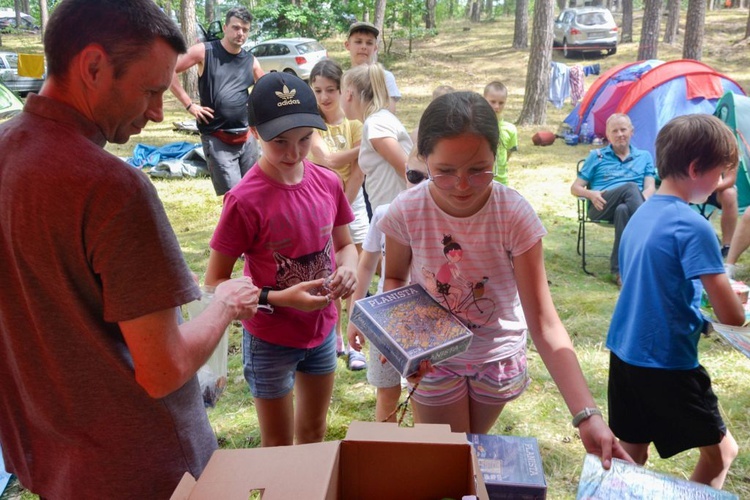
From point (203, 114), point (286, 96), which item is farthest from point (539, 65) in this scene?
point (286, 96)

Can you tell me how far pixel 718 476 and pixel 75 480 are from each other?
95.2 inches

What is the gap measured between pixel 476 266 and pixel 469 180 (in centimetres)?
31

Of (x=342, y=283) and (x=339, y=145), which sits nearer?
(x=342, y=283)

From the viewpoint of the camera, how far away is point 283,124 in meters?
2.19

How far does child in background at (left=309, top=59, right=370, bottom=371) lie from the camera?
13.0ft

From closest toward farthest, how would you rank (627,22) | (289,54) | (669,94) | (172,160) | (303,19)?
(669,94), (172,160), (289,54), (627,22), (303,19)

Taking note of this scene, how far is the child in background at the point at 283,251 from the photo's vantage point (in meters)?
2.19

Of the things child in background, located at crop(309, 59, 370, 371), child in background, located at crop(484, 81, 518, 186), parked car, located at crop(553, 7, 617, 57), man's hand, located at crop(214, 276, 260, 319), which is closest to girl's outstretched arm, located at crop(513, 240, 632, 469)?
man's hand, located at crop(214, 276, 260, 319)

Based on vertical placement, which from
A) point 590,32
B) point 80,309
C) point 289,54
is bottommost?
point 80,309

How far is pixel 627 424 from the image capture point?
238cm

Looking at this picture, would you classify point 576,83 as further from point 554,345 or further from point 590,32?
point 554,345

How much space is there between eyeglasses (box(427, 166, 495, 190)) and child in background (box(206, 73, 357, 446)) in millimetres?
643

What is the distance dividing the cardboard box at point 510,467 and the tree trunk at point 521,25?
23.4m

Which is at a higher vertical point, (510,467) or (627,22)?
(627,22)
